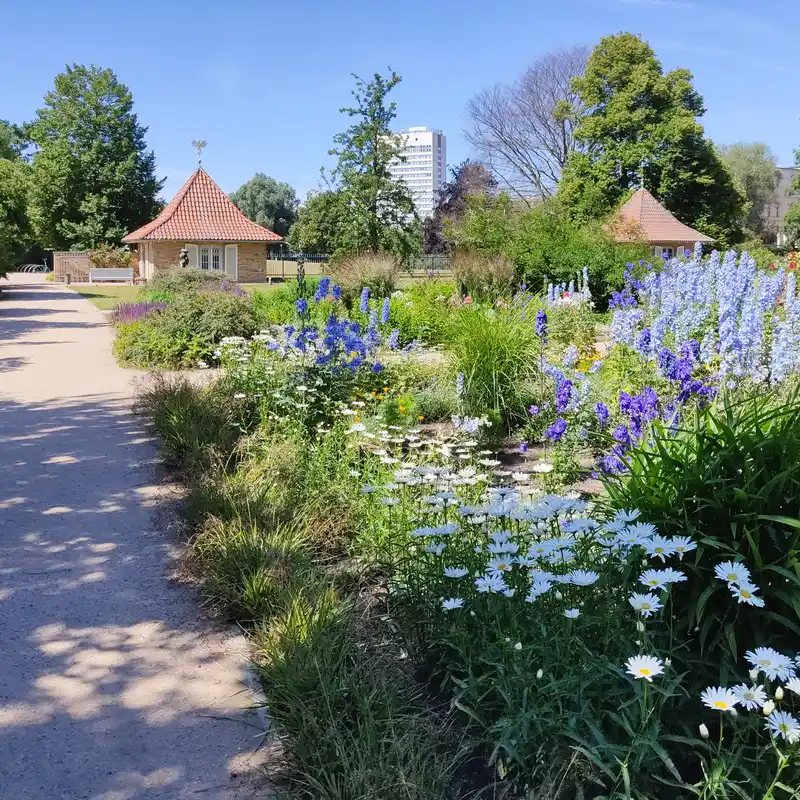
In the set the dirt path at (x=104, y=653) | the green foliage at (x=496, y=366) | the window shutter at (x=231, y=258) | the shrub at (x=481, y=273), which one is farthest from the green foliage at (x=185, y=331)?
the window shutter at (x=231, y=258)

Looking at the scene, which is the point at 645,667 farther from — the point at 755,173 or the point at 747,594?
the point at 755,173

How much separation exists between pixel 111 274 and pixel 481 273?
34.7 m

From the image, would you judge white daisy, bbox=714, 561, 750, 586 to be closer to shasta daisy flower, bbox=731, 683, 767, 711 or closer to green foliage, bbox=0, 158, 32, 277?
shasta daisy flower, bbox=731, 683, 767, 711

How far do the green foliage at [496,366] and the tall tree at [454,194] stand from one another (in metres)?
40.9

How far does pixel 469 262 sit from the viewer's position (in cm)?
1606

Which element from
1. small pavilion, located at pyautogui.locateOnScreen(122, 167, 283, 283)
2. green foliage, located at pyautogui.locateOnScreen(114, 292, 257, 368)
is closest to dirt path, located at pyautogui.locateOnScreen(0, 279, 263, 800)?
green foliage, located at pyautogui.locateOnScreen(114, 292, 257, 368)

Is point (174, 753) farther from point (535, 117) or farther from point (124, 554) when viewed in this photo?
point (535, 117)

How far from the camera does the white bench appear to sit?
44688 mm

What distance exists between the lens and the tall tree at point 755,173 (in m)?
63.4

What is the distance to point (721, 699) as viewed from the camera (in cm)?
198

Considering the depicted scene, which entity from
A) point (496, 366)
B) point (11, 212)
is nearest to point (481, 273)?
point (496, 366)

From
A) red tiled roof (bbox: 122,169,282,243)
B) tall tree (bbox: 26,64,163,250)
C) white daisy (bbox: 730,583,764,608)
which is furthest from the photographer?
tall tree (bbox: 26,64,163,250)

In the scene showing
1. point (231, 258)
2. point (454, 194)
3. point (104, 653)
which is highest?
point (454, 194)

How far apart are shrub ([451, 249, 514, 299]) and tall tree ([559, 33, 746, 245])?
24850 mm
